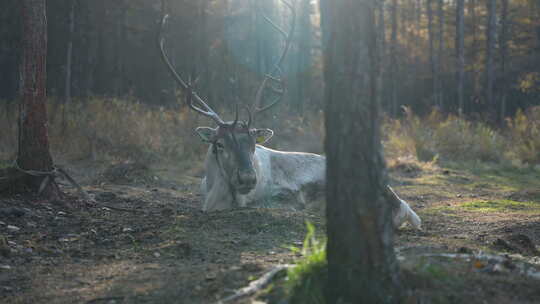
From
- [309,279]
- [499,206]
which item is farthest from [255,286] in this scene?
[499,206]

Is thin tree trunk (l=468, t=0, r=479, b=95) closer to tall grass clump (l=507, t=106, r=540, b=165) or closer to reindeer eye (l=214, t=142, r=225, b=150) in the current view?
tall grass clump (l=507, t=106, r=540, b=165)

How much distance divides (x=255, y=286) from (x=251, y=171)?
2.76 m

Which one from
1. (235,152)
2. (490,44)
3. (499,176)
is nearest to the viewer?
(235,152)

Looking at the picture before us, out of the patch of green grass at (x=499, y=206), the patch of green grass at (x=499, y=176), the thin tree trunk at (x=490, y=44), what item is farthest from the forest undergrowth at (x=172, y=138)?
the thin tree trunk at (x=490, y=44)

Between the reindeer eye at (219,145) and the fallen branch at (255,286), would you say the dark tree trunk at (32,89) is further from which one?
the fallen branch at (255,286)

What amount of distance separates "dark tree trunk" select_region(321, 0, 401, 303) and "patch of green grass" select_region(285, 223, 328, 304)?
91mm

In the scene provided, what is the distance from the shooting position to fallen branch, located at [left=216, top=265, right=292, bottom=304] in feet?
9.17

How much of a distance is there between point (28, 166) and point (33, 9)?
175cm

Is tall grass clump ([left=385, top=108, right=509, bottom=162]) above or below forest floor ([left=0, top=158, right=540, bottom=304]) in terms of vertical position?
above

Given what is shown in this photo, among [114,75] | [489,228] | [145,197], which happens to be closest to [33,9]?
[145,197]

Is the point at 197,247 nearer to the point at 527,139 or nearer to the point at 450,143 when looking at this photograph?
the point at 450,143

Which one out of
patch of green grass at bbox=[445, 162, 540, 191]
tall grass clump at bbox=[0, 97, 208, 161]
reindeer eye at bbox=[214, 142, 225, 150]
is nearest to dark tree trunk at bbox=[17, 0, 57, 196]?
reindeer eye at bbox=[214, 142, 225, 150]

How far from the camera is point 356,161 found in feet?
8.87

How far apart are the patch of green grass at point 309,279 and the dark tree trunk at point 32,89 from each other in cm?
407
